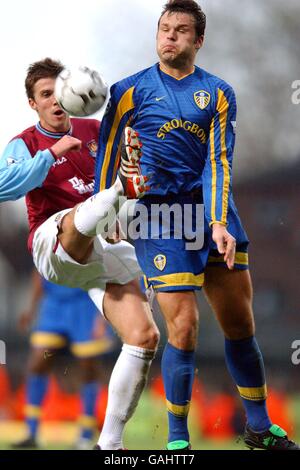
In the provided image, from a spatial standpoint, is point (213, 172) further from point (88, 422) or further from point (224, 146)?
point (88, 422)

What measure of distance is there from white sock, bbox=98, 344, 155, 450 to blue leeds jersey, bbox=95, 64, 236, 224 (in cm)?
72

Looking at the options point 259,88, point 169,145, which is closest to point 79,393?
point 169,145

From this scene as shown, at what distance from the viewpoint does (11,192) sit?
3.92 metres

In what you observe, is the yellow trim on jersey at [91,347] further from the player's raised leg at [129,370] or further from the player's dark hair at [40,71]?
the player's dark hair at [40,71]

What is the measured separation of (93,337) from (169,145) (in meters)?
1.40

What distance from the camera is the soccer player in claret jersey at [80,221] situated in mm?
3713

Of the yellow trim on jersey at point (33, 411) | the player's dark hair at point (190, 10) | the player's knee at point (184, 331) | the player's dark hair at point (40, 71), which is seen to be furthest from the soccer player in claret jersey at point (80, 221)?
the yellow trim on jersey at point (33, 411)

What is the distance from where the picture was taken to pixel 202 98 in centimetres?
380

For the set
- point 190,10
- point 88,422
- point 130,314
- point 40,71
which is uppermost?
point 190,10

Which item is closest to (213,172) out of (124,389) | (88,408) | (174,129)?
(174,129)

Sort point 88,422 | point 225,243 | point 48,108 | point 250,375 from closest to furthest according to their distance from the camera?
point 225,243
point 250,375
point 48,108
point 88,422

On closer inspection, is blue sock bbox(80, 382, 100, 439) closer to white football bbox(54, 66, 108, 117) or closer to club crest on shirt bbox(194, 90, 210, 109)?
white football bbox(54, 66, 108, 117)

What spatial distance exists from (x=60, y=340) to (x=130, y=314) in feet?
3.31

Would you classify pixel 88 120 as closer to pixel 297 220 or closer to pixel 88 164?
pixel 88 164
